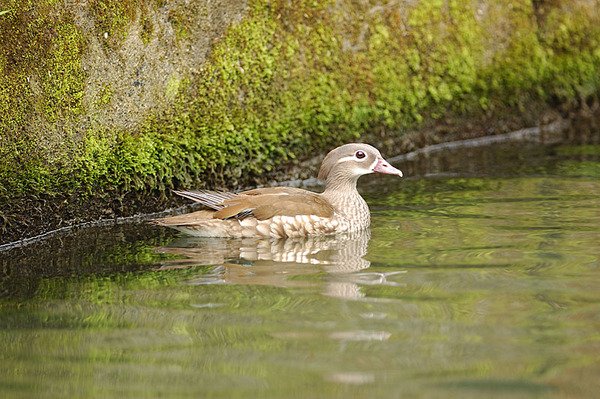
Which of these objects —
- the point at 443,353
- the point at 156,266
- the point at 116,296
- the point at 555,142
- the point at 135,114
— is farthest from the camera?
the point at 555,142

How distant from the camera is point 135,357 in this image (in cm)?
556

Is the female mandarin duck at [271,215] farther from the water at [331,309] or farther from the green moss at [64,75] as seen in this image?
the green moss at [64,75]

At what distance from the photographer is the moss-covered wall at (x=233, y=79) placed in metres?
8.13

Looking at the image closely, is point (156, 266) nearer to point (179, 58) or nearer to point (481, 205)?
point (179, 58)

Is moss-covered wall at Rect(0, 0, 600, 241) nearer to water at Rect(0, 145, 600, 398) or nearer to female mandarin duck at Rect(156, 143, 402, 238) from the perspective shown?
water at Rect(0, 145, 600, 398)

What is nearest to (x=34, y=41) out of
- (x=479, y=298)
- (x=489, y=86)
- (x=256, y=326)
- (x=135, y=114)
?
(x=135, y=114)

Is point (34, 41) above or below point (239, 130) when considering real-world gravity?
above

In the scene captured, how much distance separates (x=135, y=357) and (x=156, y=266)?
1876 millimetres

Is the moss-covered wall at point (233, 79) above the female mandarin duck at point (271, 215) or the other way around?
above

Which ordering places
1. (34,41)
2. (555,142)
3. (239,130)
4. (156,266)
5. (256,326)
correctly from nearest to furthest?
(256,326) → (156,266) → (34,41) → (239,130) → (555,142)

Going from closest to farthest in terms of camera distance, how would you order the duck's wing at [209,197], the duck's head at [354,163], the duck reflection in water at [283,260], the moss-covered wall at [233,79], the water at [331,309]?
the water at [331,309]
the duck reflection in water at [283,260]
the moss-covered wall at [233,79]
the duck's wing at [209,197]
the duck's head at [354,163]

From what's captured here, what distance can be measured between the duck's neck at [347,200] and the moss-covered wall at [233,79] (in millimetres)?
987

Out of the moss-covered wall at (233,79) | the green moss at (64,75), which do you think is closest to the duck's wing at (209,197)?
the moss-covered wall at (233,79)

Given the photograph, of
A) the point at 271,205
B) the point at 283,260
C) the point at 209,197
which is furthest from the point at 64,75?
the point at 283,260
